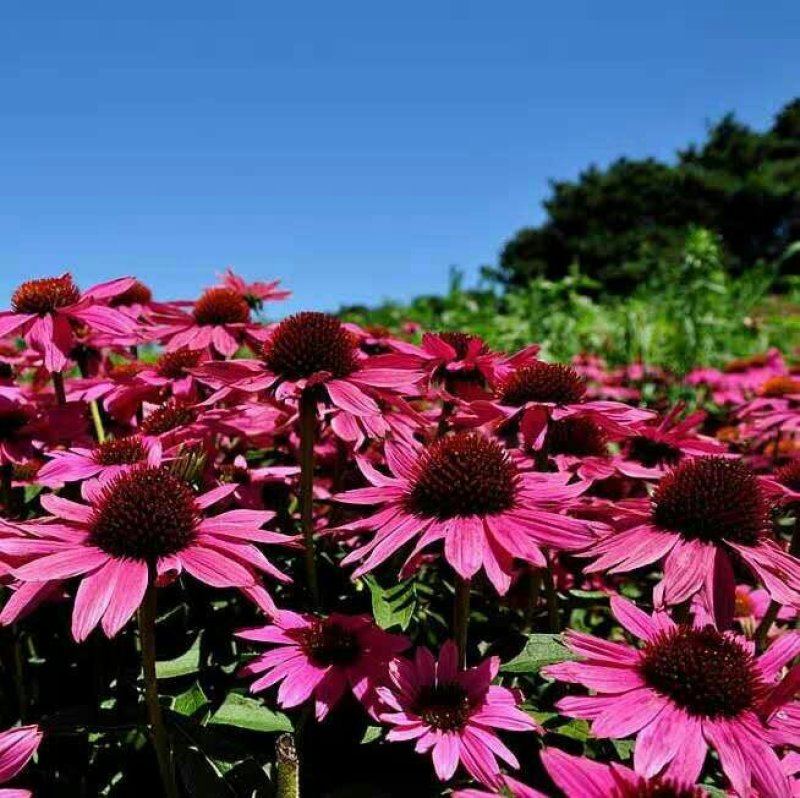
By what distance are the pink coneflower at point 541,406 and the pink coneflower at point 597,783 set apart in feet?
2.11

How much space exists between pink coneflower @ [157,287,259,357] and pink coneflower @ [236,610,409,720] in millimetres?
751

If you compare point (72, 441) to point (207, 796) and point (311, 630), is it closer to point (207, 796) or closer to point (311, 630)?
point (311, 630)

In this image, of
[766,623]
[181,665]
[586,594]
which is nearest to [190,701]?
[181,665]

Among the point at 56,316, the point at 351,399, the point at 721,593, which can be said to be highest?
the point at 56,316

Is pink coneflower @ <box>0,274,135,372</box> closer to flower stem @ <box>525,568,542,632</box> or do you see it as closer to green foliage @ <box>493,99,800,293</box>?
flower stem @ <box>525,568,542,632</box>

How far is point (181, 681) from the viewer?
1405 mm

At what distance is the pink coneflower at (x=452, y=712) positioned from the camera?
106cm

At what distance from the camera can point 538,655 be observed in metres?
1.25

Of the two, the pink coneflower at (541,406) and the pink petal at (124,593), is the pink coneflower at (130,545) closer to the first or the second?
the pink petal at (124,593)

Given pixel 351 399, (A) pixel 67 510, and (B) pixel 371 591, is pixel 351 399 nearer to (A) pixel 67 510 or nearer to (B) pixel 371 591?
(B) pixel 371 591

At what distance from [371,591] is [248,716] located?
0.26m

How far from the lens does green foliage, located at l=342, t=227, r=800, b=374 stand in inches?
197

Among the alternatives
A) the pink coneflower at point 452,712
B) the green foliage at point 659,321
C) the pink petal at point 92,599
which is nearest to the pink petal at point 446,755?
the pink coneflower at point 452,712

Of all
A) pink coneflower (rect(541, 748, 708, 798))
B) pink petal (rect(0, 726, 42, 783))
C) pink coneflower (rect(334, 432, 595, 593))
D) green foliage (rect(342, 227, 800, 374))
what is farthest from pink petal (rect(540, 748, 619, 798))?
green foliage (rect(342, 227, 800, 374))
